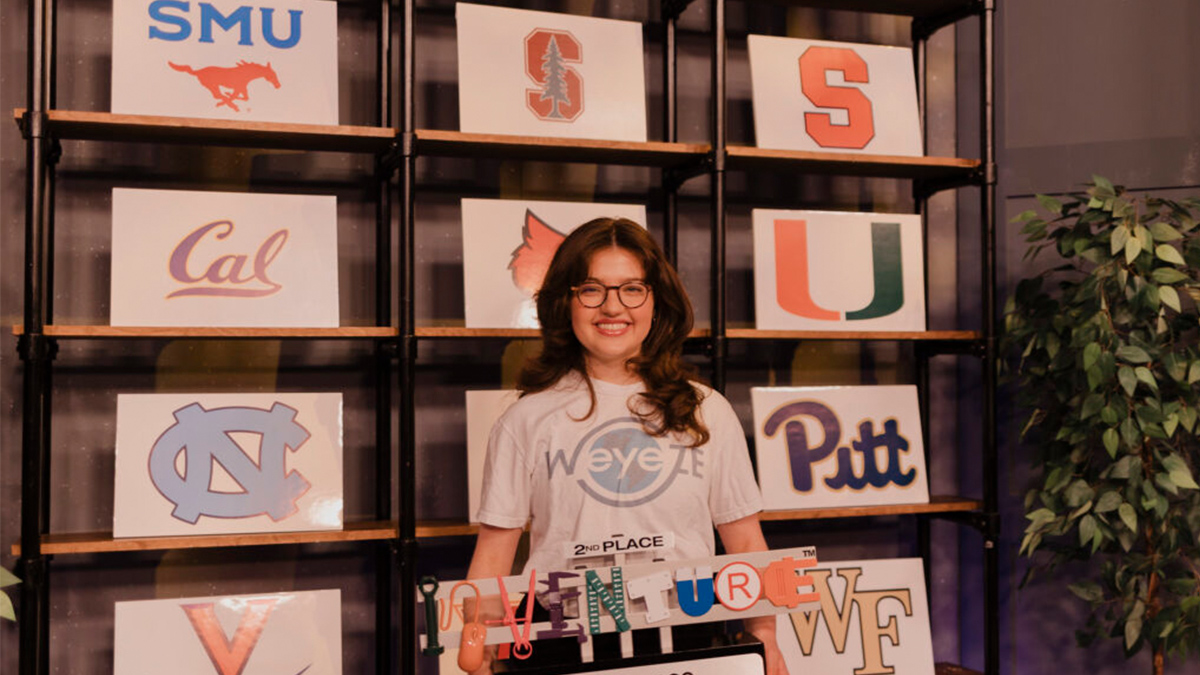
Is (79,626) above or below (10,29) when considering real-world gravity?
below

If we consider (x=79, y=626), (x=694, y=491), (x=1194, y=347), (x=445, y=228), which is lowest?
(x=79, y=626)

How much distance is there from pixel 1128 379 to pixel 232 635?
2278 millimetres

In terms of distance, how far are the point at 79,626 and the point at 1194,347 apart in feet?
A: 9.60

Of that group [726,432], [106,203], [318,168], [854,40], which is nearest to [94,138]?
[106,203]

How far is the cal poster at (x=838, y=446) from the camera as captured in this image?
9.57 feet

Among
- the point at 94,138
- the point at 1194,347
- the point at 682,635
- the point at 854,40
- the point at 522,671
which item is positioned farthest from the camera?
the point at 854,40

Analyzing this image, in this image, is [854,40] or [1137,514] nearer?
[1137,514]

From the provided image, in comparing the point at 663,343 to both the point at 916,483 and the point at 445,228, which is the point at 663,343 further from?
the point at 916,483

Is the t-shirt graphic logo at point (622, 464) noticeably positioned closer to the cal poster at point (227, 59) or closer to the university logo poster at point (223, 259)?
the university logo poster at point (223, 259)

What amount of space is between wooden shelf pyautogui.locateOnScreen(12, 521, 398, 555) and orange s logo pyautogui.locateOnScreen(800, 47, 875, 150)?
1600mm

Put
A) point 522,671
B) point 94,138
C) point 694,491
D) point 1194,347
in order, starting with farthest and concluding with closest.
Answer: point 1194,347
point 94,138
point 694,491
point 522,671

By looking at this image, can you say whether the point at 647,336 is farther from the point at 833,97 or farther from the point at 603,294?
the point at 833,97

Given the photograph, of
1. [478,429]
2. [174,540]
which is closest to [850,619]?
[478,429]

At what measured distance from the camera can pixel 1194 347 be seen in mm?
2830
